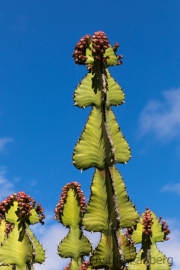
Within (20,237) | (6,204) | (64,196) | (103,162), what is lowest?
(20,237)

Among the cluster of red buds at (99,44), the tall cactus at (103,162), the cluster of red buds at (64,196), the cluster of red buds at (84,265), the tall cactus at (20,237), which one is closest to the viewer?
the tall cactus at (103,162)

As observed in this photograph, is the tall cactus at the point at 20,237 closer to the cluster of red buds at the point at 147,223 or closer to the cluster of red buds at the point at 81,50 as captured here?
the cluster of red buds at the point at 147,223

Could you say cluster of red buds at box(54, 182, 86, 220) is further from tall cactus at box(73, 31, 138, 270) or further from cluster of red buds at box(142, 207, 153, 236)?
tall cactus at box(73, 31, 138, 270)

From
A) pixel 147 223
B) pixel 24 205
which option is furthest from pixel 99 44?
pixel 147 223

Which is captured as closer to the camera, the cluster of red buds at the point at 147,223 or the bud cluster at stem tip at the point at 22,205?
the bud cluster at stem tip at the point at 22,205

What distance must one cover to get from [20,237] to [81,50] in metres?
3.04

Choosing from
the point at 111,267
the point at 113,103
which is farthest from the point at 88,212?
the point at 113,103

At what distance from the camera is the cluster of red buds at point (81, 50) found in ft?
18.7

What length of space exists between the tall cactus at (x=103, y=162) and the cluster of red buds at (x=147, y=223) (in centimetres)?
241

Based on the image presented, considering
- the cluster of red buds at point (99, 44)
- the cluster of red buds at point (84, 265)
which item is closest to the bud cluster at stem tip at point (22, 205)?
the cluster of red buds at point (84, 265)

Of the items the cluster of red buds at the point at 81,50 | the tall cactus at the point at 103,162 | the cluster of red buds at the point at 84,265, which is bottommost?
the cluster of red buds at the point at 84,265

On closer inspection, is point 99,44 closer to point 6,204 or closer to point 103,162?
point 103,162

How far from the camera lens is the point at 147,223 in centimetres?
768

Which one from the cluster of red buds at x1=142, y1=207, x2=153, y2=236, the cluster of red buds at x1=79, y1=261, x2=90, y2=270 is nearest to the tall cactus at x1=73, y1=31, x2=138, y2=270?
the cluster of red buds at x1=79, y1=261, x2=90, y2=270
